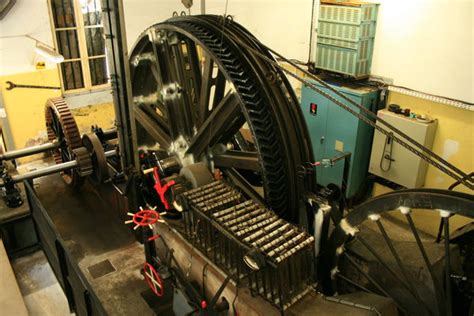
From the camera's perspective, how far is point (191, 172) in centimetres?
257

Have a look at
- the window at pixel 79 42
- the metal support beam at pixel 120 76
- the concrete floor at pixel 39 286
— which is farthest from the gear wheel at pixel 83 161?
the window at pixel 79 42

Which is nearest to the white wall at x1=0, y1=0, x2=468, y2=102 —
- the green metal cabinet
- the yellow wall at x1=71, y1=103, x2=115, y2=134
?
the green metal cabinet

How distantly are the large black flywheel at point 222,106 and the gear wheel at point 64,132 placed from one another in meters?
0.55

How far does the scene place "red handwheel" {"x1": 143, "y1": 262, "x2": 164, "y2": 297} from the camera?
2447 mm

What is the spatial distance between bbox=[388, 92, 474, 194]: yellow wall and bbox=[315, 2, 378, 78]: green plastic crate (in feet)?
2.12

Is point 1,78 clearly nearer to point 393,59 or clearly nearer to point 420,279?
point 393,59

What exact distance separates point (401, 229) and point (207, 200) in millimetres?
3516

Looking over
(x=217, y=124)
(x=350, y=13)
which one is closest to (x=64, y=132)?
(x=217, y=124)

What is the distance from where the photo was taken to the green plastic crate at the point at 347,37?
4.72m

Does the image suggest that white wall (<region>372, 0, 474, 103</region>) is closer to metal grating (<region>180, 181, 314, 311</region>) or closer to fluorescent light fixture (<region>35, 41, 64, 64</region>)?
metal grating (<region>180, 181, 314, 311</region>)

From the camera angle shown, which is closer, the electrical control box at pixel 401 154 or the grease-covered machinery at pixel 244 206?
the grease-covered machinery at pixel 244 206

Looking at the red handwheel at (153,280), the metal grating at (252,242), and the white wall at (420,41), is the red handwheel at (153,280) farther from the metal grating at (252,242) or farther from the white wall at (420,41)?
the white wall at (420,41)

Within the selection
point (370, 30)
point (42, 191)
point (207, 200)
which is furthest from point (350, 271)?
point (370, 30)

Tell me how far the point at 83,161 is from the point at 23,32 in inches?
107
